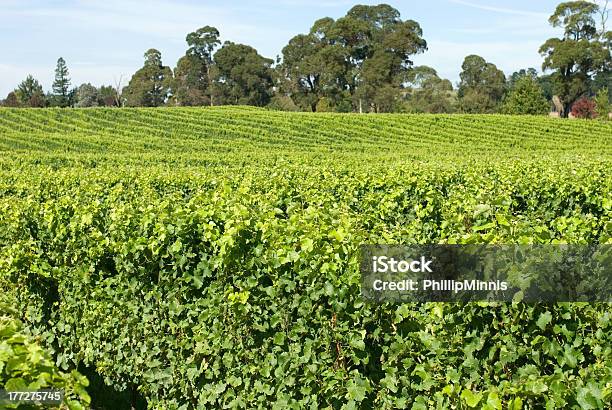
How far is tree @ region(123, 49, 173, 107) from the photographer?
354 feet

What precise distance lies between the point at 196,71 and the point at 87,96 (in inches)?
1969

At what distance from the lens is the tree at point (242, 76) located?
321ft

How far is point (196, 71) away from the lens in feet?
342

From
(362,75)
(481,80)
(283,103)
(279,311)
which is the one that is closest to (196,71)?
(283,103)

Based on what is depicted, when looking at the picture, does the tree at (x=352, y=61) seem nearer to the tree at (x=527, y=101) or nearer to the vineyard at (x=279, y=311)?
the tree at (x=527, y=101)

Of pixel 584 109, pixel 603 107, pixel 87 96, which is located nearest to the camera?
pixel 603 107

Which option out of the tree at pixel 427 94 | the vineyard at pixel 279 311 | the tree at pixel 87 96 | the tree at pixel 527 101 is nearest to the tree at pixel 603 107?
the tree at pixel 527 101

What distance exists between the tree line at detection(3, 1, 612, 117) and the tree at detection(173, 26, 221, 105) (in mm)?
163

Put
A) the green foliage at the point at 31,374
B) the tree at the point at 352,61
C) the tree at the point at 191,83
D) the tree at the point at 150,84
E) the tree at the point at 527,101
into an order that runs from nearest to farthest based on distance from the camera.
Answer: the green foliage at the point at 31,374 → the tree at the point at 527,101 → the tree at the point at 352,61 → the tree at the point at 191,83 → the tree at the point at 150,84

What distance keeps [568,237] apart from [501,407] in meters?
1.41

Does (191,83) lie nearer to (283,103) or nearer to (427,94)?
(283,103)

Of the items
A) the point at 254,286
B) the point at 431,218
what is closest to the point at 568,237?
the point at 254,286

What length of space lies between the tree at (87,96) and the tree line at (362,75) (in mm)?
23836

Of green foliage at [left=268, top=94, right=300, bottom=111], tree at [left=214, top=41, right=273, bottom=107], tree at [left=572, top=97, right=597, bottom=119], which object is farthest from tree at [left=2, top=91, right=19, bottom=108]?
tree at [left=572, top=97, right=597, bottom=119]
